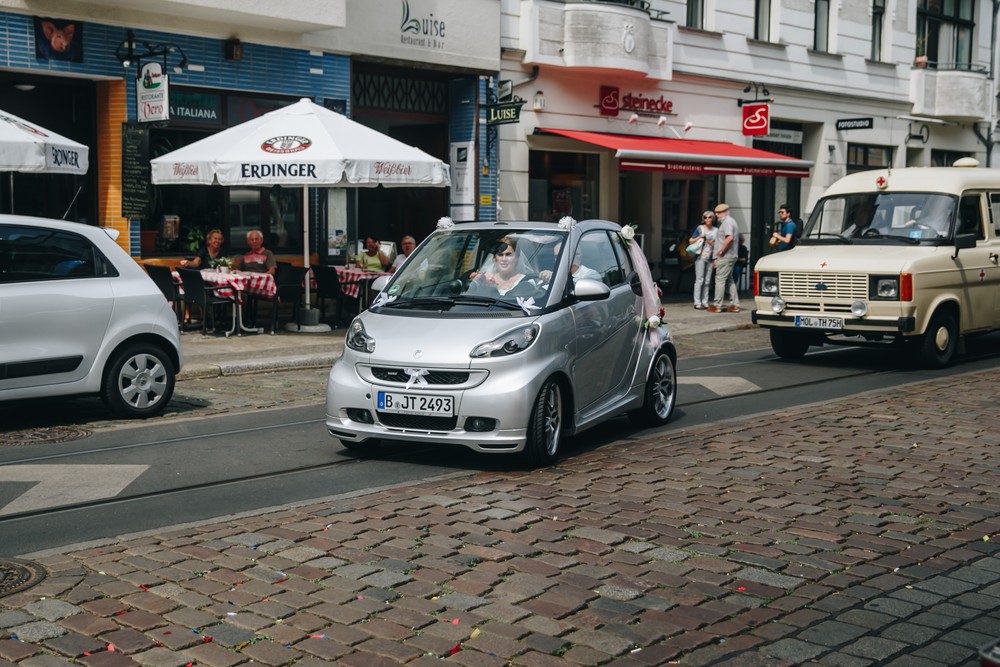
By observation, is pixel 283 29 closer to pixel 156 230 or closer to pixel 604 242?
pixel 156 230

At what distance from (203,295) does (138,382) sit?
19.1 ft

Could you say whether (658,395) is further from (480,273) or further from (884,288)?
(884,288)

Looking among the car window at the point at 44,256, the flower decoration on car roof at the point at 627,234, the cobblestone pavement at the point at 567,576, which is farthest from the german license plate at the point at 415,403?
the car window at the point at 44,256

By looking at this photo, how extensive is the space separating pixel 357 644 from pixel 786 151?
27004mm

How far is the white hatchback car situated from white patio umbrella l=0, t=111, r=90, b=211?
10.3 feet

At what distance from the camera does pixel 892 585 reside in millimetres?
5555

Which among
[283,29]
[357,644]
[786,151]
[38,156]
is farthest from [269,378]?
[786,151]

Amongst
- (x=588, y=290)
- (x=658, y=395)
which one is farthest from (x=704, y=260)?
(x=588, y=290)

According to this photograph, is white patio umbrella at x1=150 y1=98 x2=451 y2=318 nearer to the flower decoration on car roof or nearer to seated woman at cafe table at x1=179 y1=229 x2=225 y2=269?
seated woman at cafe table at x1=179 y1=229 x2=225 y2=269

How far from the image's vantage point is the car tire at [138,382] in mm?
10008

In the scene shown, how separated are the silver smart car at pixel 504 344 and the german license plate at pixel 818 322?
15.2 ft

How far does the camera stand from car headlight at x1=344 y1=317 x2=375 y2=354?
8.26m

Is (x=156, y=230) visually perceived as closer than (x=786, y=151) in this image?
Yes

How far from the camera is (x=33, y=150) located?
504 inches
